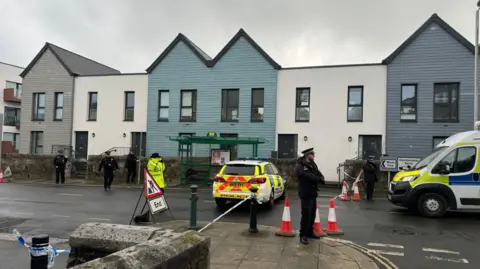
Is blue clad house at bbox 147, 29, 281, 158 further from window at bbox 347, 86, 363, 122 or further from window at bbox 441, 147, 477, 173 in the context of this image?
window at bbox 441, 147, 477, 173

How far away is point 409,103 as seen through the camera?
21.9 m

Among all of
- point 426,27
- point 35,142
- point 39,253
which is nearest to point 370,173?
point 426,27

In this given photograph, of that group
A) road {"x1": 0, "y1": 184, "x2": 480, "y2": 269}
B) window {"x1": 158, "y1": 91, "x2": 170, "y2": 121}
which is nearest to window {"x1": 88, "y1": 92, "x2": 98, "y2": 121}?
window {"x1": 158, "y1": 91, "x2": 170, "y2": 121}

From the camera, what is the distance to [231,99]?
24938 mm

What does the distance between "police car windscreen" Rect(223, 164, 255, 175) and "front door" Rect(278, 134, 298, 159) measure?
38.5ft

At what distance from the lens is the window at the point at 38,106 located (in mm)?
28875

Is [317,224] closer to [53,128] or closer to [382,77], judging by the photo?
[382,77]

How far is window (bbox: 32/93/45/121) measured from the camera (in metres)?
28.9

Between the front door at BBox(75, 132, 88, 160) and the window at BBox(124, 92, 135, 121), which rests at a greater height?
the window at BBox(124, 92, 135, 121)

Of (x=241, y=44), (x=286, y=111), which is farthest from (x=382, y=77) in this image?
(x=241, y=44)

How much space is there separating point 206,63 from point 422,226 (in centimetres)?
1804

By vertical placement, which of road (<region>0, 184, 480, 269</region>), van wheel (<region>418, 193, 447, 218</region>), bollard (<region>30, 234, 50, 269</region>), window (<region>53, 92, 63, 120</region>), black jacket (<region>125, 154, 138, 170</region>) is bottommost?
road (<region>0, 184, 480, 269</region>)

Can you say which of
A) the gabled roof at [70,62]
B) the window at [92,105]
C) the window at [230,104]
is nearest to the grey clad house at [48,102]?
the gabled roof at [70,62]

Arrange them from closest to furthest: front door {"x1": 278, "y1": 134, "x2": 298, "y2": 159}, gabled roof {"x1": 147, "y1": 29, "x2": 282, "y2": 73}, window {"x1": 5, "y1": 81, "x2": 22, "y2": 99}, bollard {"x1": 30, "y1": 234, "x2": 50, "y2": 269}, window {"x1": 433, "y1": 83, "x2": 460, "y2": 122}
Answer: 1. bollard {"x1": 30, "y1": 234, "x2": 50, "y2": 269}
2. window {"x1": 433, "y1": 83, "x2": 460, "y2": 122}
3. front door {"x1": 278, "y1": 134, "x2": 298, "y2": 159}
4. gabled roof {"x1": 147, "y1": 29, "x2": 282, "y2": 73}
5. window {"x1": 5, "y1": 81, "x2": 22, "y2": 99}
